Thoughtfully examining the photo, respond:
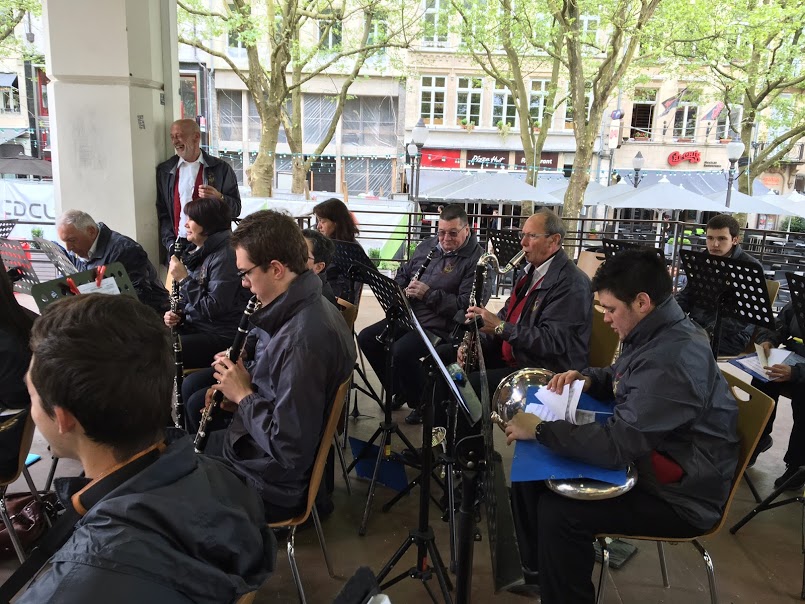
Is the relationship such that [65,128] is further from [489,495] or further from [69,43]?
[489,495]

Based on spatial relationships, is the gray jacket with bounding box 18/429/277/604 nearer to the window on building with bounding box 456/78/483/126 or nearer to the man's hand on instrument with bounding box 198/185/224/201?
the man's hand on instrument with bounding box 198/185/224/201

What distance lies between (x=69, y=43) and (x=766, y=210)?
12.3 m

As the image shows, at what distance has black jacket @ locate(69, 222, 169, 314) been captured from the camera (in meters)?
3.60

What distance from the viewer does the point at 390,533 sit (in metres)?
2.77

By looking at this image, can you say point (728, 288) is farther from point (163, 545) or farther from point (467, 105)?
point (467, 105)

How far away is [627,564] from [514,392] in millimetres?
969

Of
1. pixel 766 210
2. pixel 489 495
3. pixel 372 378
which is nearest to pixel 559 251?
pixel 489 495

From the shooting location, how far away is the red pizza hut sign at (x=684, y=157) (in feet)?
77.5

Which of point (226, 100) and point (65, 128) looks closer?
point (65, 128)

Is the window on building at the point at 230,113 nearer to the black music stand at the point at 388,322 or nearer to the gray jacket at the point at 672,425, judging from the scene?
the black music stand at the point at 388,322

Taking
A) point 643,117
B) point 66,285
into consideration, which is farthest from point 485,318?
point 643,117

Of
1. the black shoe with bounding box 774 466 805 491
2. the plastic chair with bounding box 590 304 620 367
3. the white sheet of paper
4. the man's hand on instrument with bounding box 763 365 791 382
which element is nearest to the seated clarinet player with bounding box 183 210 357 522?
the white sheet of paper

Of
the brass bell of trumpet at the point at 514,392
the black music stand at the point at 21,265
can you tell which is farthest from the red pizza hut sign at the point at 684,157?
the black music stand at the point at 21,265

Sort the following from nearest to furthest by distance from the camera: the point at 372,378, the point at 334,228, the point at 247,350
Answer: the point at 247,350 < the point at 334,228 < the point at 372,378
